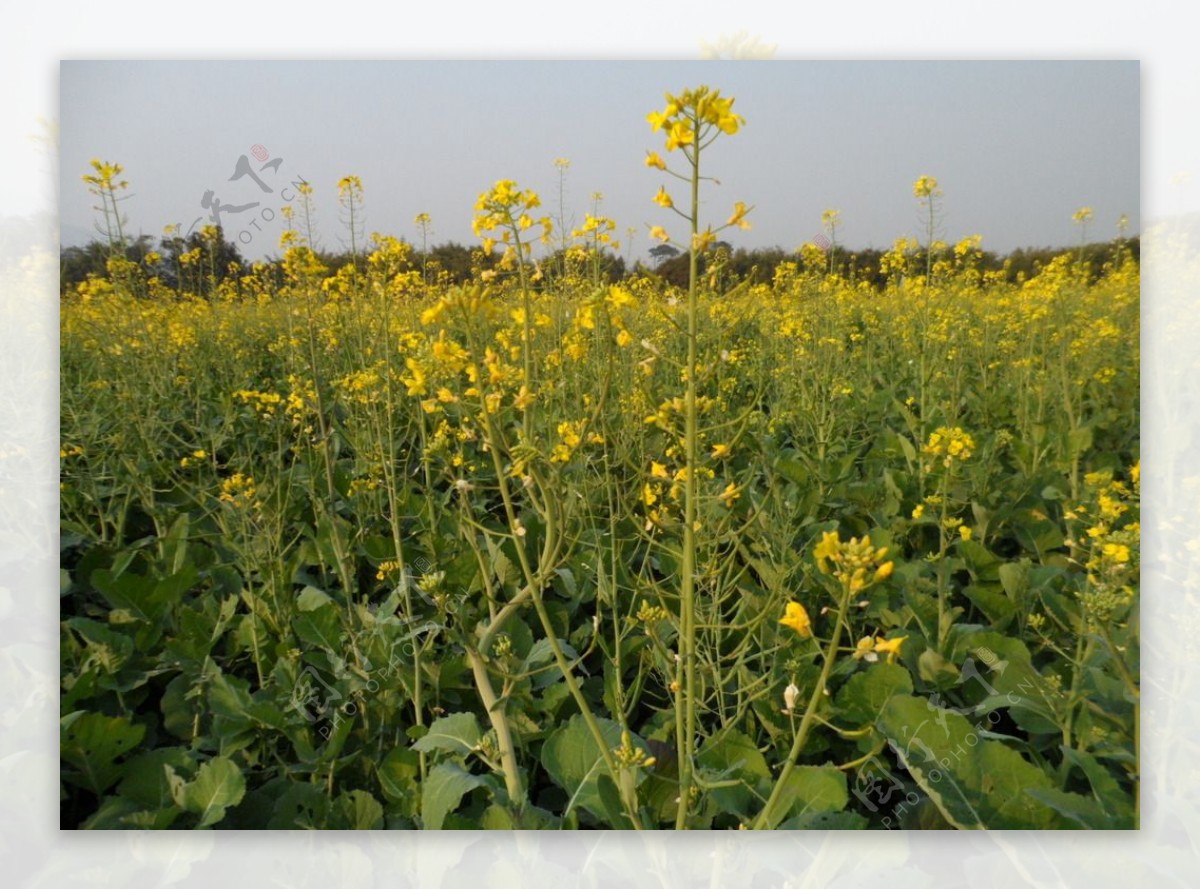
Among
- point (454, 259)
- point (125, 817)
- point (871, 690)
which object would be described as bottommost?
point (125, 817)

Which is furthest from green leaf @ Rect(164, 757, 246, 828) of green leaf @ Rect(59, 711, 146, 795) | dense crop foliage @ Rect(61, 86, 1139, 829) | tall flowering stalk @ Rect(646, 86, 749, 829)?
tall flowering stalk @ Rect(646, 86, 749, 829)

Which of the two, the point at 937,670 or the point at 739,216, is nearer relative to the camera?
the point at 739,216

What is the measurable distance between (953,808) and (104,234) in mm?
1878

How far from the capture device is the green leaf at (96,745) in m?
1.53

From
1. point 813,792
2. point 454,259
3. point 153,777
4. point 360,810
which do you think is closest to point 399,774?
point 360,810

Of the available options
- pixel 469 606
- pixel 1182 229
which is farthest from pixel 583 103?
pixel 1182 229

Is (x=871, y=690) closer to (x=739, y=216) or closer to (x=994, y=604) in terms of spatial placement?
(x=994, y=604)

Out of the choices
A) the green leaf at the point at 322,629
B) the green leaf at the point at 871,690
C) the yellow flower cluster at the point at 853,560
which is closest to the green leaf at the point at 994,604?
the green leaf at the point at 871,690

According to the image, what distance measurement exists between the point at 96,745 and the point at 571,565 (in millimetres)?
942

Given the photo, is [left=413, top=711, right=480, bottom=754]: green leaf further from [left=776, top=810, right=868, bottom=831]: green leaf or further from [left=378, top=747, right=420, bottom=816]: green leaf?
[left=776, top=810, right=868, bottom=831]: green leaf

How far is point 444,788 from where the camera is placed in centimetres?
142

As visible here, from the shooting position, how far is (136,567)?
1.84m

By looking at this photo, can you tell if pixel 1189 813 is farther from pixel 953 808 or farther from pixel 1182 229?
pixel 1182 229

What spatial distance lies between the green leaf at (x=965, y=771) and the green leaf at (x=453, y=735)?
0.72m
